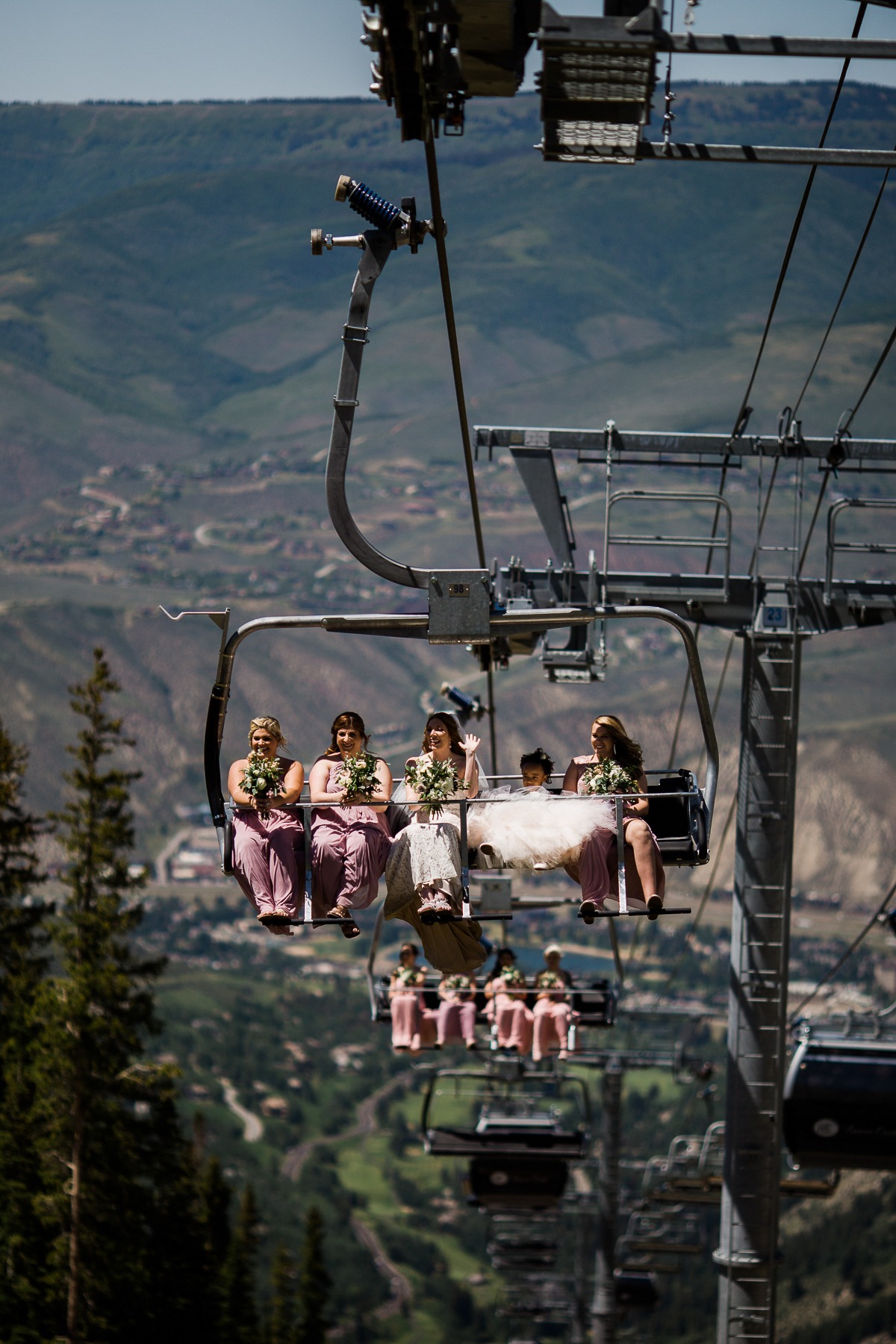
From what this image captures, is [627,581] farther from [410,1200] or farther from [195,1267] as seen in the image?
[410,1200]

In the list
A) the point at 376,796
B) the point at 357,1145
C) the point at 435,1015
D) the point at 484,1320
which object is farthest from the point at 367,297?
the point at 357,1145

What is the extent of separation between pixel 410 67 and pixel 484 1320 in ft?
513

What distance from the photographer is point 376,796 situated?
1021 cm

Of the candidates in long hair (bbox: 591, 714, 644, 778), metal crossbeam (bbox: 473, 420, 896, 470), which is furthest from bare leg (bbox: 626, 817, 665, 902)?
metal crossbeam (bbox: 473, 420, 896, 470)

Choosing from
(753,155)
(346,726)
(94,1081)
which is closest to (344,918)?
(346,726)

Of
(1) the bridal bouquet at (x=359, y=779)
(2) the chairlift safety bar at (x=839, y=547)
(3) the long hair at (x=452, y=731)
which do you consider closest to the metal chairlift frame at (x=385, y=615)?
(3) the long hair at (x=452, y=731)

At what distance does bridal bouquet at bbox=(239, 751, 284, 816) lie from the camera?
1012 centimetres

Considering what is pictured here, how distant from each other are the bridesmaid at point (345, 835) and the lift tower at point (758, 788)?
5114 mm

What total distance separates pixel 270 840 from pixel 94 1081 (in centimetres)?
2207

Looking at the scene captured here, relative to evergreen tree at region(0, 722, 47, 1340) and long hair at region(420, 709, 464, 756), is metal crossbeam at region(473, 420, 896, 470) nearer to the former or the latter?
long hair at region(420, 709, 464, 756)

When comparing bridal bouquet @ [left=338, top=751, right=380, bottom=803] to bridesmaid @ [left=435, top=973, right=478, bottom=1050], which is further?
bridesmaid @ [left=435, top=973, right=478, bottom=1050]

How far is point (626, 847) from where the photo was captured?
34.0ft

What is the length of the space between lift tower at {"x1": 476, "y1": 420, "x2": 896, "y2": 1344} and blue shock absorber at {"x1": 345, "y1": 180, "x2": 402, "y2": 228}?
6.53 metres

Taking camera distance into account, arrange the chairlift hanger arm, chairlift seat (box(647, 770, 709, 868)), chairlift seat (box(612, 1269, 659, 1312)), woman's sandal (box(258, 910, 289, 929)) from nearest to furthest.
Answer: the chairlift hanger arm → woman's sandal (box(258, 910, 289, 929)) → chairlift seat (box(647, 770, 709, 868)) → chairlift seat (box(612, 1269, 659, 1312))
